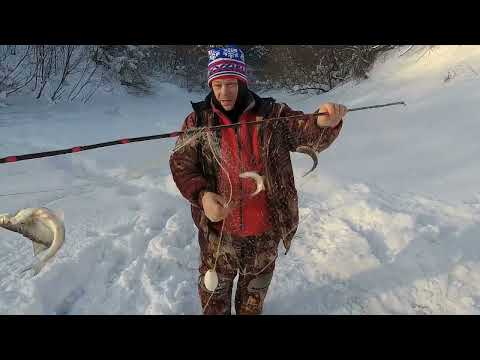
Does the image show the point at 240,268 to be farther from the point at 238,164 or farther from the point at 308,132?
the point at 308,132

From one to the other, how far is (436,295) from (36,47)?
10318mm

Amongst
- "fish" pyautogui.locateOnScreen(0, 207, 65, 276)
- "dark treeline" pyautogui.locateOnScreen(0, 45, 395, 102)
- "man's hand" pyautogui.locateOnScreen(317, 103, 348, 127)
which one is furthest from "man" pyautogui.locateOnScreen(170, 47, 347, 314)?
"dark treeline" pyautogui.locateOnScreen(0, 45, 395, 102)

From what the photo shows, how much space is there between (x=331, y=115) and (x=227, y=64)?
20.8 inches

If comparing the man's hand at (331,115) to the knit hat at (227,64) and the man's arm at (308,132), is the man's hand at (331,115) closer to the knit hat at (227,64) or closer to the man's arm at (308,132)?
the man's arm at (308,132)

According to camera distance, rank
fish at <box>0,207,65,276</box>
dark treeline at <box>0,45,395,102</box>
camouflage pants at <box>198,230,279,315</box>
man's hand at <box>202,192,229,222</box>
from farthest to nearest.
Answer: dark treeline at <box>0,45,395,102</box>, camouflage pants at <box>198,230,279,315</box>, man's hand at <box>202,192,229,222</box>, fish at <box>0,207,65,276</box>

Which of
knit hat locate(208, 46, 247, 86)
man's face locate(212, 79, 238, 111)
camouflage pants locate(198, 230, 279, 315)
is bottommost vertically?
camouflage pants locate(198, 230, 279, 315)

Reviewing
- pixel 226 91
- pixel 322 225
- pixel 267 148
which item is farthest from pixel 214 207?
pixel 322 225

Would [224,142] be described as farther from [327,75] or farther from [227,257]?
[327,75]

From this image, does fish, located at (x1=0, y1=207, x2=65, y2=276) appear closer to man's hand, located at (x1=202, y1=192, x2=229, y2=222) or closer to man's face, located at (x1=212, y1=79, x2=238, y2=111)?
man's hand, located at (x1=202, y1=192, x2=229, y2=222)

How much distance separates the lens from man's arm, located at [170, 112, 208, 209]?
1.75m

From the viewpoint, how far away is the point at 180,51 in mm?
16875

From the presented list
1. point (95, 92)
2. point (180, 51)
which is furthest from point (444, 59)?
point (180, 51)

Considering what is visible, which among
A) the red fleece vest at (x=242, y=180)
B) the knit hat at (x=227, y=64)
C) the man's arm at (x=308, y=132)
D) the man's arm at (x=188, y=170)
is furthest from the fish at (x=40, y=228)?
the man's arm at (x=308, y=132)

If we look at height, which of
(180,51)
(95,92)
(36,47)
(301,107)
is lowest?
(301,107)
